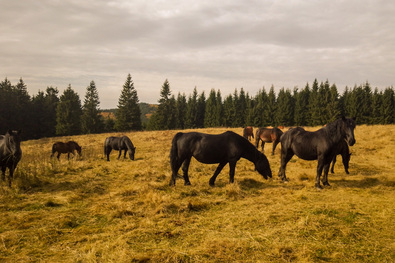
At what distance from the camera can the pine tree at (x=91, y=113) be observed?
51.8m

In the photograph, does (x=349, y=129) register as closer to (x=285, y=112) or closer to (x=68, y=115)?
(x=68, y=115)

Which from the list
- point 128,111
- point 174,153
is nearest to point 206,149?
point 174,153

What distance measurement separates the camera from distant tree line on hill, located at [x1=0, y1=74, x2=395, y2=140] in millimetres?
49781

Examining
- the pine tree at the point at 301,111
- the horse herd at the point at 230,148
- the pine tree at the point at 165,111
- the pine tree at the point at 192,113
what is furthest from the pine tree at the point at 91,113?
the pine tree at the point at 301,111

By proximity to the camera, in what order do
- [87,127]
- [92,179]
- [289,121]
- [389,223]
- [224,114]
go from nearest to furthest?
[389,223] → [92,179] → [87,127] → [289,121] → [224,114]

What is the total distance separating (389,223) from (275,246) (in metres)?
3.23

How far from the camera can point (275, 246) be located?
3869 millimetres

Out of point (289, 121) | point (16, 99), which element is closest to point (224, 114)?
point (289, 121)

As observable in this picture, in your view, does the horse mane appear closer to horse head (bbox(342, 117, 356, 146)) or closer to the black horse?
horse head (bbox(342, 117, 356, 146))

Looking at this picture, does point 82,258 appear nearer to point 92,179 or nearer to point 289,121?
point 92,179

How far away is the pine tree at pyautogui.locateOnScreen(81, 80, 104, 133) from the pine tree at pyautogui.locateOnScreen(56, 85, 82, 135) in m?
1.72

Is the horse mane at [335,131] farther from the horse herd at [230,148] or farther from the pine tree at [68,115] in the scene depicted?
the pine tree at [68,115]

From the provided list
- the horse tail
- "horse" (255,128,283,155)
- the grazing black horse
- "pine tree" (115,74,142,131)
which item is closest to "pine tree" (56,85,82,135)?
"pine tree" (115,74,142,131)

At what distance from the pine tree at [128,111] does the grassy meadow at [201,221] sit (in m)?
45.6
